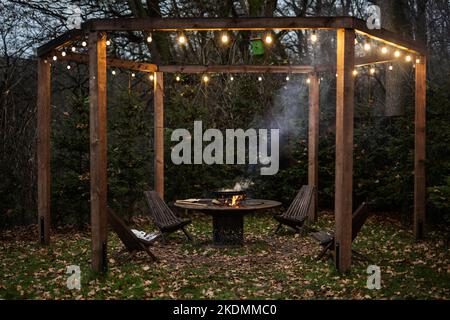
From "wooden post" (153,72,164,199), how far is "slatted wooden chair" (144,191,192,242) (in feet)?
5.21

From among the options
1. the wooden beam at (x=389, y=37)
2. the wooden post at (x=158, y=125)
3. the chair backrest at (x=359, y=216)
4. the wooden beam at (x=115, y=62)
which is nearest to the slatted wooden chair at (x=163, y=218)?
the wooden post at (x=158, y=125)

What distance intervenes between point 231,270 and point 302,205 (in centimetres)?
306

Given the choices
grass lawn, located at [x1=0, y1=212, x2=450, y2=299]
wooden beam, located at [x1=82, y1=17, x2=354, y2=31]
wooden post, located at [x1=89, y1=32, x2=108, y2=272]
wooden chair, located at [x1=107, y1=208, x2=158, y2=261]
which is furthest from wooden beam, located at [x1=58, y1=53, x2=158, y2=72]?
wooden chair, located at [x1=107, y1=208, x2=158, y2=261]

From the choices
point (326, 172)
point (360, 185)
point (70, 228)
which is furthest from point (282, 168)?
point (70, 228)

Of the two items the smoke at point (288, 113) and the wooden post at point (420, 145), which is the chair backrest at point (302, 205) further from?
the smoke at point (288, 113)

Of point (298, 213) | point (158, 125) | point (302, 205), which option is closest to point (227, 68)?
point (158, 125)

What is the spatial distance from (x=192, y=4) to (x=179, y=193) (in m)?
5.60

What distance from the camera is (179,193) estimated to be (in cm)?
1253

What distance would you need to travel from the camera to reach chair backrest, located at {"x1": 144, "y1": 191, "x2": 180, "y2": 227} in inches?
358

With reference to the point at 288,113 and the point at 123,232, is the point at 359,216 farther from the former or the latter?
the point at 288,113

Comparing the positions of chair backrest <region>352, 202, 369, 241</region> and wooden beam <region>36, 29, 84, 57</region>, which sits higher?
wooden beam <region>36, 29, 84, 57</region>

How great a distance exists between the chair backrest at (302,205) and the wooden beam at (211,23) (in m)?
3.88

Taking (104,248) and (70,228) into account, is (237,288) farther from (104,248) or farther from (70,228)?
(70,228)

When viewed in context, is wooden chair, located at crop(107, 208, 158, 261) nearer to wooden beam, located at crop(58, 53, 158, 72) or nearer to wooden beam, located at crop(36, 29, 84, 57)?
wooden beam, located at crop(36, 29, 84, 57)
